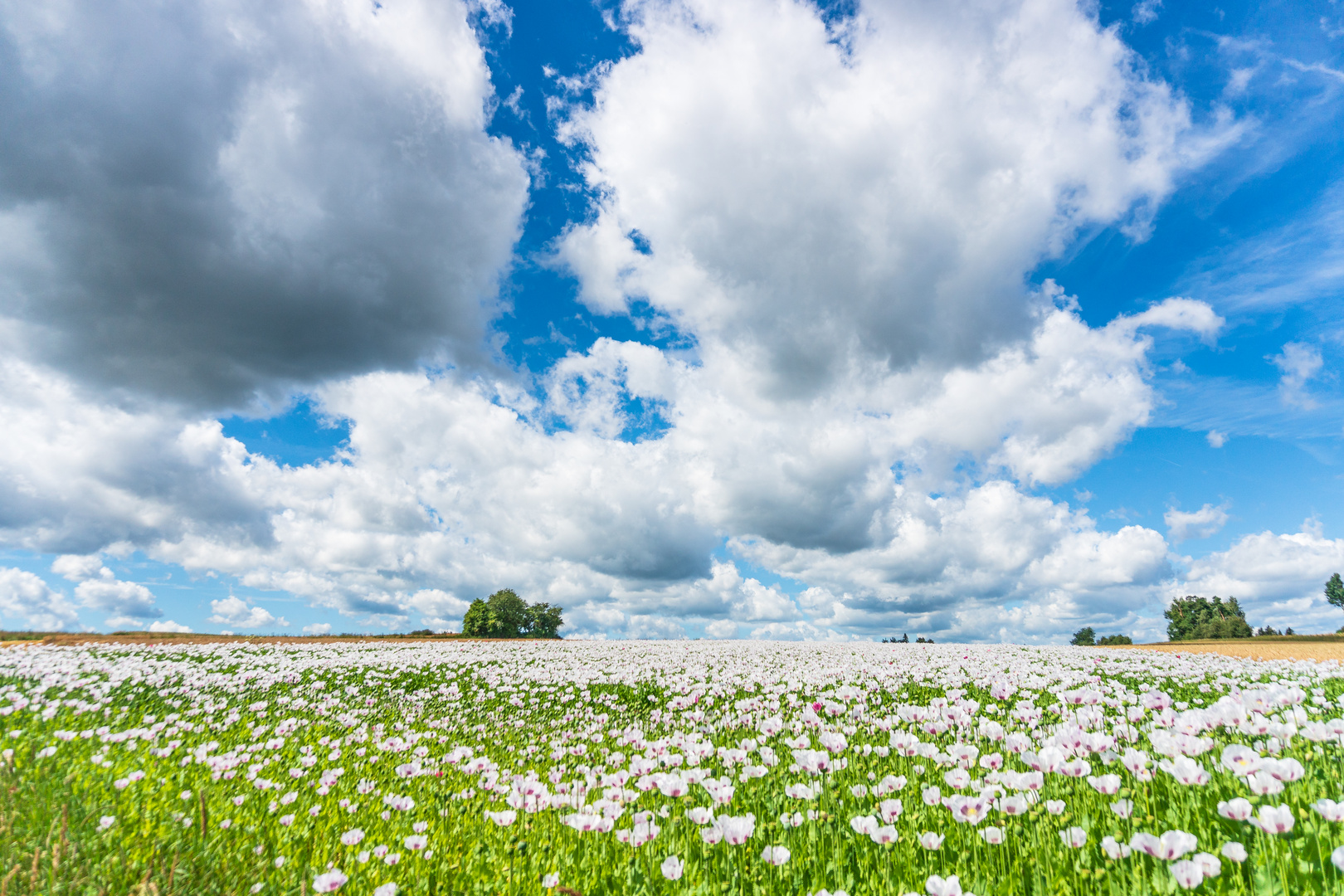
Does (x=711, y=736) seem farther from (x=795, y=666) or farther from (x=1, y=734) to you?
(x=1, y=734)

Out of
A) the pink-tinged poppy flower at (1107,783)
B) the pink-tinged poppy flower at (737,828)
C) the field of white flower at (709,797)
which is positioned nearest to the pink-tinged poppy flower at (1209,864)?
the field of white flower at (709,797)

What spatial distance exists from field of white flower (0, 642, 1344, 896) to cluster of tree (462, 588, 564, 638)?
63.3 metres

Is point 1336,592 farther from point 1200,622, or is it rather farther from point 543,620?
point 543,620

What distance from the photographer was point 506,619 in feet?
244

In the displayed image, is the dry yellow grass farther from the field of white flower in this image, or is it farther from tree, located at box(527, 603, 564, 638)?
tree, located at box(527, 603, 564, 638)

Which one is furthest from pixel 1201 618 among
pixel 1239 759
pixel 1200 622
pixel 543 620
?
pixel 1239 759

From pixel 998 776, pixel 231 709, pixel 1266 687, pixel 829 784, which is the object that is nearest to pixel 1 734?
pixel 231 709

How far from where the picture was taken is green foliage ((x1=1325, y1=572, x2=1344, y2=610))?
371ft

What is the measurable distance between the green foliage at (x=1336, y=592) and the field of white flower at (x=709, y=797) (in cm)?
15566

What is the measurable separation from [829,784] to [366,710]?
1081 cm

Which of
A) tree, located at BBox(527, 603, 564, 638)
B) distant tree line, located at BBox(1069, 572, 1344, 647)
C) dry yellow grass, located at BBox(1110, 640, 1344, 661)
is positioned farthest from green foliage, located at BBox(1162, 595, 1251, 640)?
tree, located at BBox(527, 603, 564, 638)

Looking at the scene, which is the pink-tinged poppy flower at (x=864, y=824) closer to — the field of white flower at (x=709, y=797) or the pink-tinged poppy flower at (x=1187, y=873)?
the field of white flower at (x=709, y=797)

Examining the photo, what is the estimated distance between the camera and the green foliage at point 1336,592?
113 m

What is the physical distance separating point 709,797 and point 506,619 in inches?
2921
